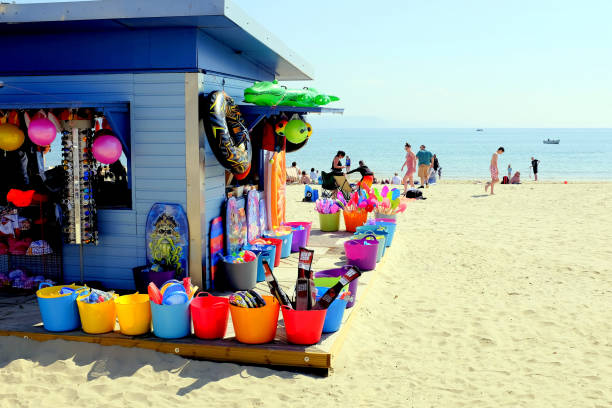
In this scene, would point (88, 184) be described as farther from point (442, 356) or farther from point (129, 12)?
point (442, 356)

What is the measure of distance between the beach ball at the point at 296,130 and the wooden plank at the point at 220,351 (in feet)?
11.7

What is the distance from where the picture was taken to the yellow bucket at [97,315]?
213 inches

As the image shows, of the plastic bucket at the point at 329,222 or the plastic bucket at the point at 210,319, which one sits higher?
the plastic bucket at the point at 329,222

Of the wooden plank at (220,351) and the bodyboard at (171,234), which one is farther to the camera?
the bodyboard at (171,234)

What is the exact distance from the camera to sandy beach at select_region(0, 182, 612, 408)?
15.2 ft

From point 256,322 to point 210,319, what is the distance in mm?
453

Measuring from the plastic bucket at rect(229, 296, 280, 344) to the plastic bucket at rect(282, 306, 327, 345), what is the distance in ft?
0.44

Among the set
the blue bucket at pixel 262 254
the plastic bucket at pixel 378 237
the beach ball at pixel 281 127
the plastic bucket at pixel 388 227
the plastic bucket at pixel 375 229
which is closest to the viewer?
the blue bucket at pixel 262 254

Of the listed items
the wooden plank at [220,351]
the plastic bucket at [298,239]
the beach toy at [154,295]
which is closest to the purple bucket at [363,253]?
the plastic bucket at [298,239]

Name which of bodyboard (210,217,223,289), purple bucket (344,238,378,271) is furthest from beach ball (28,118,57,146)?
purple bucket (344,238,378,271)

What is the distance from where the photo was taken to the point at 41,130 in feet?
20.4

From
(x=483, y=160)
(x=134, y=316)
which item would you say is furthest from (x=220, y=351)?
(x=483, y=160)

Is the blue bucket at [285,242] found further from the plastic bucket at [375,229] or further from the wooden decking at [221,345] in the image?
the wooden decking at [221,345]

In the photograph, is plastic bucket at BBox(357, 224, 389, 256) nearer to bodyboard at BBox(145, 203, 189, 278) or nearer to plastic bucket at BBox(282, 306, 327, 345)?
bodyboard at BBox(145, 203, 189, 278)
